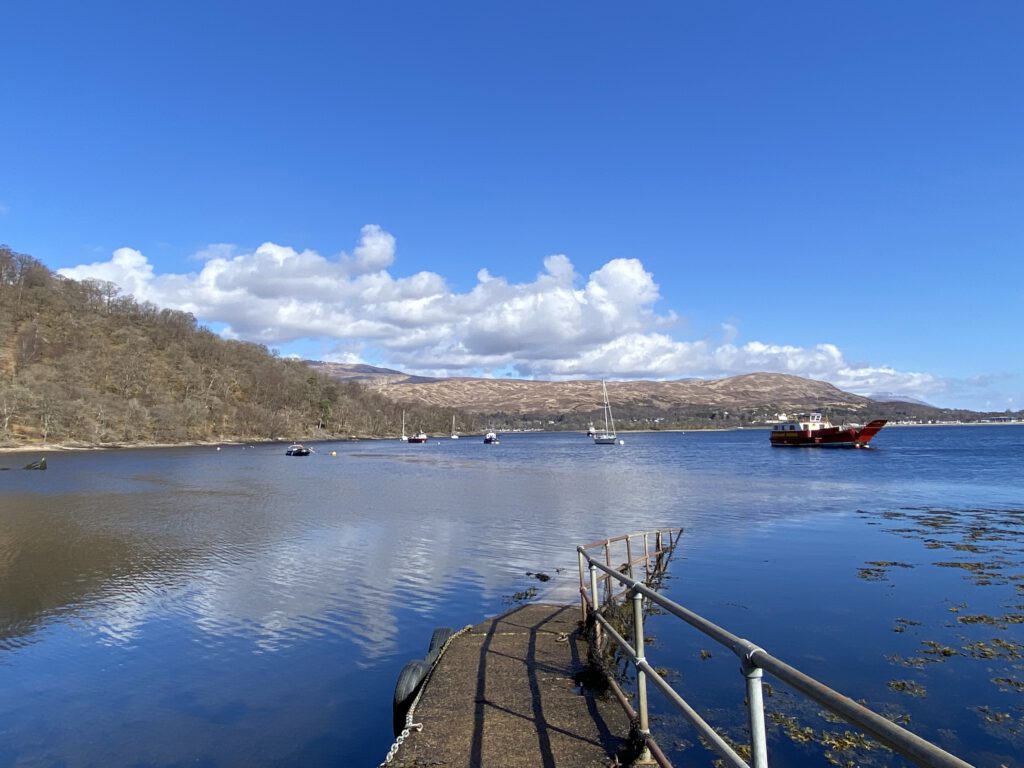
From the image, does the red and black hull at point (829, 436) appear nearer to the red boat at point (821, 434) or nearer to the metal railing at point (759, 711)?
the red boat at point (821, 434)

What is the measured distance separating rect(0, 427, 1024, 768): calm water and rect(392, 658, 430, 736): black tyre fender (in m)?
0.51

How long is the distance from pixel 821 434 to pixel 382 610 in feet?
382

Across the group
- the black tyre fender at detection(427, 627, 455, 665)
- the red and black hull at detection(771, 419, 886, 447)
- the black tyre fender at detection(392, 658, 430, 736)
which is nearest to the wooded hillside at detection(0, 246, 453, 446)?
the black tyre fender at detection(427, 627, 455, 665)

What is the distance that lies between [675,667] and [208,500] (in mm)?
36294

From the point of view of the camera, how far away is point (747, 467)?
240 feet

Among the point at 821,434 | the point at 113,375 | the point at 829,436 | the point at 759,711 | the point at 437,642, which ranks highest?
the point at 113,375

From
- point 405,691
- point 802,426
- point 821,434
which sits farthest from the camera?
point 802,426

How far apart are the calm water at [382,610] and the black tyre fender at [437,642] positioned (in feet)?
3.24

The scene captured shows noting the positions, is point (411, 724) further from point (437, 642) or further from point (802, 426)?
point (802, 426)

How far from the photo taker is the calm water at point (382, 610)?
9.89 m

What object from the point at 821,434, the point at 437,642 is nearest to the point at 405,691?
the point at 437,642

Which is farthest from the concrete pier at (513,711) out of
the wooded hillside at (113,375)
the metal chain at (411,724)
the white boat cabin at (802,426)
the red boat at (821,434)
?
the wooded hillside at (113,375)

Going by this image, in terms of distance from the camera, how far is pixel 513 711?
8133 mm

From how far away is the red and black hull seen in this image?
111938 millimetres
